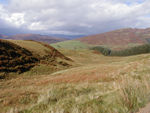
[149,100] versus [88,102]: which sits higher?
[149,100]

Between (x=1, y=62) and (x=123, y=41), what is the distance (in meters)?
192

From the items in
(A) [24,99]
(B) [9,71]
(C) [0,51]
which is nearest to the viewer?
(A) [24,99]

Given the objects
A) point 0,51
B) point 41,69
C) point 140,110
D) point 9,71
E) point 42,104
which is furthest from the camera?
point 41,69

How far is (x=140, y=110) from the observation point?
321 cm

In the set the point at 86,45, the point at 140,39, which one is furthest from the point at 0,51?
the point at 140,39

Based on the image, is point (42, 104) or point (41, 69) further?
point (41, 69)

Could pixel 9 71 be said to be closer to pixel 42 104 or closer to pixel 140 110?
pixel 42 104

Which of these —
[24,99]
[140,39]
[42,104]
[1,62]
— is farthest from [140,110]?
[140,39]

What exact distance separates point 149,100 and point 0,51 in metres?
30.3

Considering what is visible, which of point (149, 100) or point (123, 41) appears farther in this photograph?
point (123, 41)

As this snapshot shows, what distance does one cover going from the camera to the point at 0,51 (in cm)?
2700

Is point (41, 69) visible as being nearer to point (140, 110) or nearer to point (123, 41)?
point (140, 110)

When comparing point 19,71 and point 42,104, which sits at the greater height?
point 42,104

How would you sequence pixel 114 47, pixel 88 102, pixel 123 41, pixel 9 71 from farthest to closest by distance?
pixel 123 41 < pixel 114 47 < pixel 9 71 < pixel 88 102
